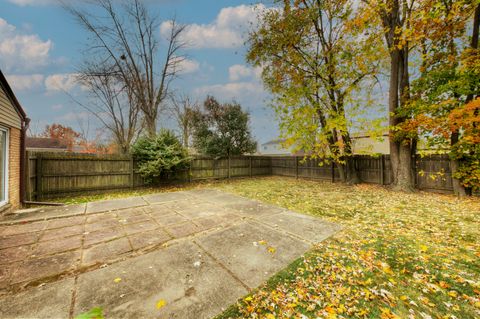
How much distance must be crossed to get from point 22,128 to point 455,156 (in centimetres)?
1348

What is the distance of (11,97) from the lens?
4.62 m

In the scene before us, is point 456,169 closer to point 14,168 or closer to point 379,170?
point 379,170

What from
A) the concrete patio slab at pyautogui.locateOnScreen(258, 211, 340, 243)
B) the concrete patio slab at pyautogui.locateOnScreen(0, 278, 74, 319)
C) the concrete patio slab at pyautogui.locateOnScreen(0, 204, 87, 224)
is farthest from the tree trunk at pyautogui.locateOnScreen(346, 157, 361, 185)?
the concrete patio slab at pyautogui.locateOnScreen(0, 204, 87, 224)

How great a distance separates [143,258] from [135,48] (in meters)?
12.7

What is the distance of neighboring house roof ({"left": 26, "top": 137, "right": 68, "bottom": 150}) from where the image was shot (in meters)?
21.9

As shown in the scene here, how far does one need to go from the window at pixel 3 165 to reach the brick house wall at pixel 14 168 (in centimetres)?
8

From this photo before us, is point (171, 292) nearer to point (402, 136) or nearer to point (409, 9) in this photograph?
point (402, 136)

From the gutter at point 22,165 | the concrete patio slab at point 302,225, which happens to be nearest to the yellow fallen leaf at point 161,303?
the concrete patio slab at point 302,225

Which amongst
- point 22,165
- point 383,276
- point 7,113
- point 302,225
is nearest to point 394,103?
point 302,225

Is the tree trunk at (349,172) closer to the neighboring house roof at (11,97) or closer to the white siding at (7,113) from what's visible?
the white siding at (7,113)

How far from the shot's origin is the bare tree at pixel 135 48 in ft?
32.7

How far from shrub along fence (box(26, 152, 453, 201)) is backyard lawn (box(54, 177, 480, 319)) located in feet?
12.7

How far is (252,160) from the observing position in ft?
41.3

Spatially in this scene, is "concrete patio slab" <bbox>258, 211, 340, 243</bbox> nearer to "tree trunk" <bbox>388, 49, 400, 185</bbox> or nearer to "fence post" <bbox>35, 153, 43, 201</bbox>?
"tree trunk" <bbox>388, 49, 400, 185</bbox>
